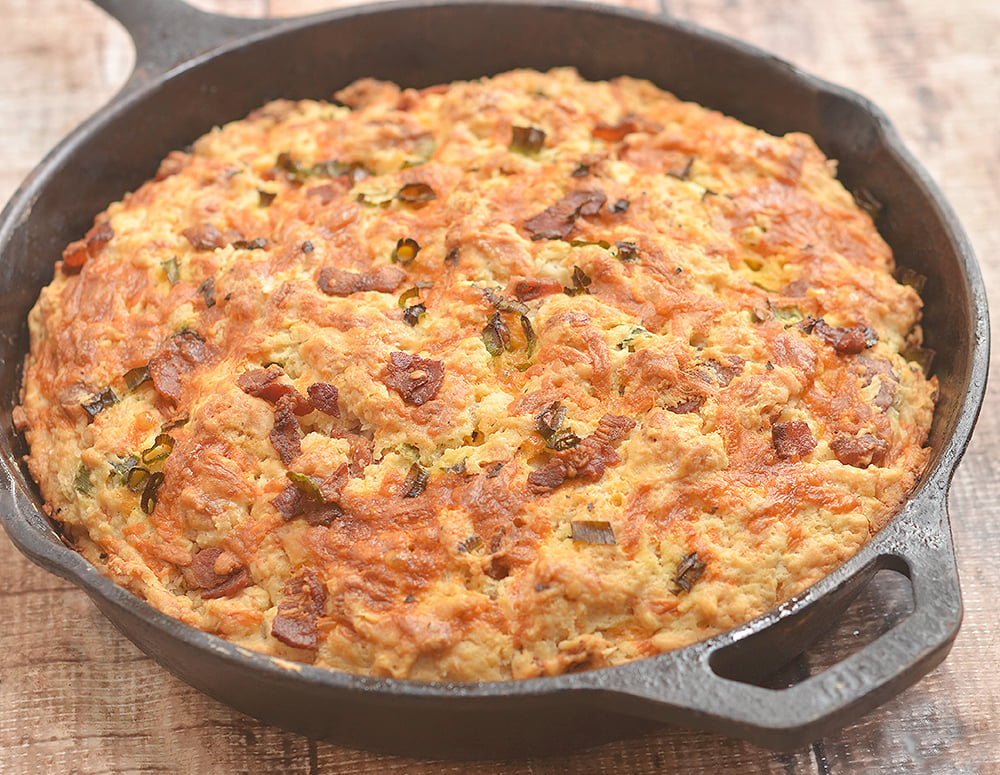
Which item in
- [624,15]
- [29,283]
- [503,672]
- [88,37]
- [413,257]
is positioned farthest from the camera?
[88,37]

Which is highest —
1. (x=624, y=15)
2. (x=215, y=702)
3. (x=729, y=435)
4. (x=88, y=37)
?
(x=624, y=15)

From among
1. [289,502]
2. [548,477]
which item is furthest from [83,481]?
[548,477]

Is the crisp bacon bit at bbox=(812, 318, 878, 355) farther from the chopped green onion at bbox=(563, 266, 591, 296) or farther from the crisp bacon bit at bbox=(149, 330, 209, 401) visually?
the crisp bacon bit at bbox=(149, 330, 209, 401)

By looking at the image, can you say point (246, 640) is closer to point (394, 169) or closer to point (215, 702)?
point (215, 702)

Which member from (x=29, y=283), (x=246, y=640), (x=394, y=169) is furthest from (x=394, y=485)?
(x=29, y=283)

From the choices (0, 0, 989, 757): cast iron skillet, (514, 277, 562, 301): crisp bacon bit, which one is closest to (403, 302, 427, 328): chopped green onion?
(514, 277, 562, 301): crisp bacon bit

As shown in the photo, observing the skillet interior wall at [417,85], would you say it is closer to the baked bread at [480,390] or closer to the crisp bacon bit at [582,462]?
the baked bread at [480,390]

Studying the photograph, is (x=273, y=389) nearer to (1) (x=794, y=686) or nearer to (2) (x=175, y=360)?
(2) (x=175, y=360)
